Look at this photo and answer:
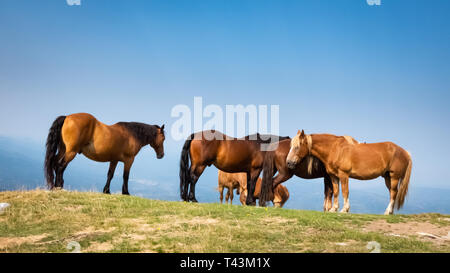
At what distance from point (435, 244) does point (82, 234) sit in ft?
25.5

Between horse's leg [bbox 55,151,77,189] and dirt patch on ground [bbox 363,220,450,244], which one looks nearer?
dirt patch on ground [bbox 363,220,450,244]

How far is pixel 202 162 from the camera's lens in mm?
13930

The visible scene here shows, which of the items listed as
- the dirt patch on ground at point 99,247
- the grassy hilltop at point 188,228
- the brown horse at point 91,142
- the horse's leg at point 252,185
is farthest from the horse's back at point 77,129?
the dirt patch on ground at point 99,247

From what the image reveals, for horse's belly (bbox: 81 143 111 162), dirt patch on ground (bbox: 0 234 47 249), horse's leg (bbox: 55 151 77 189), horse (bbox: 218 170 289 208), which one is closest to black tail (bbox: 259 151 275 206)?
horse's belly (bbox: 81 143 111 162)

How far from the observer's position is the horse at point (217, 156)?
13.9 m

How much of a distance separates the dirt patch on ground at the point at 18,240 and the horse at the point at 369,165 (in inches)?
310

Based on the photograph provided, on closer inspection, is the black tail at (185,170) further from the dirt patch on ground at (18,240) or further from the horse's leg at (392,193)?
the horse's leg at (392,193)

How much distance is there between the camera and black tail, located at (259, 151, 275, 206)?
13.6 metres

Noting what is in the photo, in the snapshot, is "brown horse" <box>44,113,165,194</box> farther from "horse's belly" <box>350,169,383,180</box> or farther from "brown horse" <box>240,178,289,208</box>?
"horse's belly" <box>350,169,383,180</box>

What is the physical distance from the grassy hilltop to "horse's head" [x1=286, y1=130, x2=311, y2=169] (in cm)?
235

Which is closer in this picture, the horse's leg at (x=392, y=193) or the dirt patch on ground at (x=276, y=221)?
the dirt patch on ground at (x=276, y=221)
